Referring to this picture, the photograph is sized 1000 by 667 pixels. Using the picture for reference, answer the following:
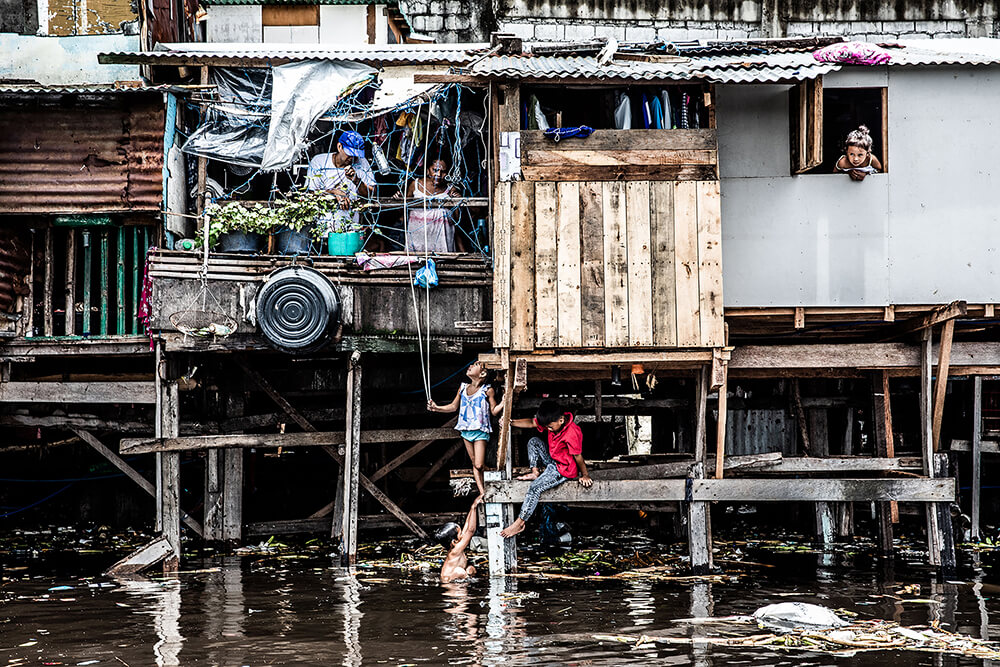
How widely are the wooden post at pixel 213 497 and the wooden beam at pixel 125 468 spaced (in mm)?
162

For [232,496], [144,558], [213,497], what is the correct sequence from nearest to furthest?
[144,558]
[232,496]
[213,497]

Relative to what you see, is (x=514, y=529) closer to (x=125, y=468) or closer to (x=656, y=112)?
(x=656, y=112)

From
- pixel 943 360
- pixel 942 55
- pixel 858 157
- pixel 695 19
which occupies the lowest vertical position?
pixel 943 360

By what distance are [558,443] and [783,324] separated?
3059 millimetres

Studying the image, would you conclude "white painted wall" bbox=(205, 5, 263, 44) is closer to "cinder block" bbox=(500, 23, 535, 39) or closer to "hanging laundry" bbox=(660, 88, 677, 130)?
"cinder block" bbox=(500, 23, 535, 39)

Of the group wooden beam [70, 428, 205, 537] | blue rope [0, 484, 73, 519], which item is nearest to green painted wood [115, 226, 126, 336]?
wooden beam [70, 428, 205, 537]

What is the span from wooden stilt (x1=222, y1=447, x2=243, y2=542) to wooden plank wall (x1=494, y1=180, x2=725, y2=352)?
4924 mm

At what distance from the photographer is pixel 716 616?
1078 centimetres

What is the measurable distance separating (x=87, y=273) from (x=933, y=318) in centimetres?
1019

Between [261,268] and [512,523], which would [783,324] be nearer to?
[512,523]

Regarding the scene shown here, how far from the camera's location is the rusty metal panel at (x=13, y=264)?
14547 millimetres

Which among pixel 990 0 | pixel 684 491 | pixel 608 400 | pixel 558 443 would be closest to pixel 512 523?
pixel 558 443

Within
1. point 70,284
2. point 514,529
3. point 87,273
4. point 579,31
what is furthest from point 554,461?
point 579,31

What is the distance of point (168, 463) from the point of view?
14.1 m
